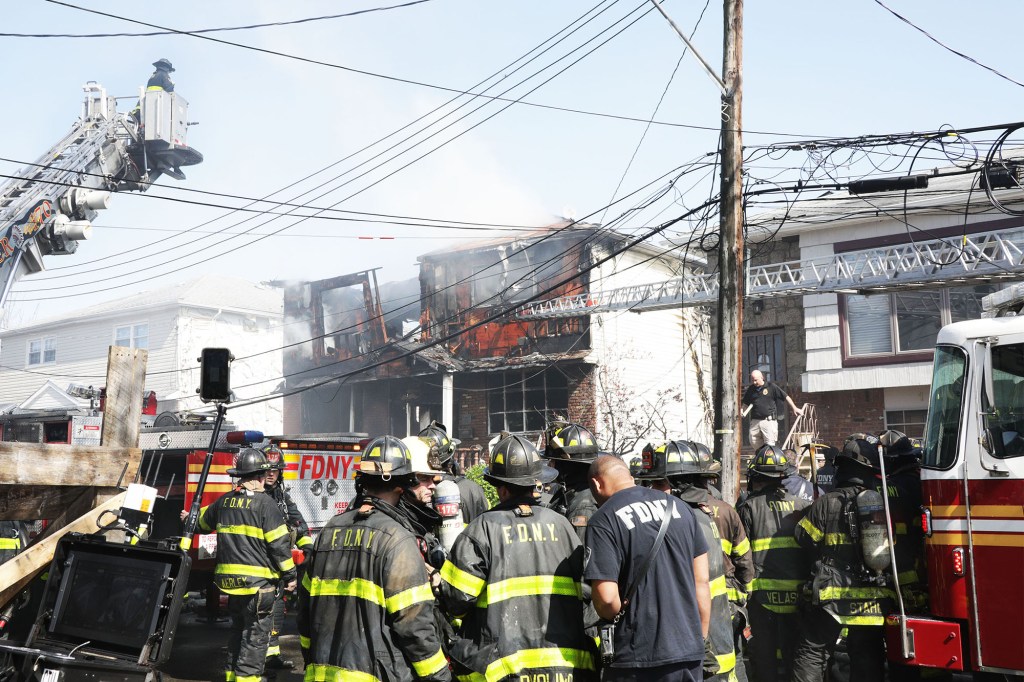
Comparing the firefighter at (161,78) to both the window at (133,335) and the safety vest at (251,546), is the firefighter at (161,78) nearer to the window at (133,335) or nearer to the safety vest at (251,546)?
the window at (133,335)

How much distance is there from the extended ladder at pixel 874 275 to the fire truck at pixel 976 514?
24.0 ft

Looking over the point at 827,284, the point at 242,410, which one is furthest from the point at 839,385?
the point at 242,410

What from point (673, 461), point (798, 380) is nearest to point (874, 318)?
point (798, 380)

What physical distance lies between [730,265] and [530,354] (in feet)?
46.6

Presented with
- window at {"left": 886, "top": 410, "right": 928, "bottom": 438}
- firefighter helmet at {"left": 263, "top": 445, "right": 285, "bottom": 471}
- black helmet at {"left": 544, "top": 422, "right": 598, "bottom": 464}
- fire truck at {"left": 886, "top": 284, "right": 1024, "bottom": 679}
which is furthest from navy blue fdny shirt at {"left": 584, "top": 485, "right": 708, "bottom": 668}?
window at {"left": 886, "top": 410, "right": 928, "bottom": 438}

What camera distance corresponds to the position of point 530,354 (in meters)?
24.1

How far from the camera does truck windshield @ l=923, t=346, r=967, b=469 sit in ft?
18.4

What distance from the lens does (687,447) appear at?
6.14m

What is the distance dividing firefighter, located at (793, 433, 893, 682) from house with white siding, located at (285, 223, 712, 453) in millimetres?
15260

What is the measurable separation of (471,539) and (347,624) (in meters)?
0.69

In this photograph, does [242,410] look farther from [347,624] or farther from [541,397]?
[347,624]

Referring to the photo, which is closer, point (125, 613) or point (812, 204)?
point (125, 613)

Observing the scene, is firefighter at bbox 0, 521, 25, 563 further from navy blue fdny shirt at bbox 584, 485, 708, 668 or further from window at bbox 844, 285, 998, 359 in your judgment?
window at bbox 844, 285, 998, 359

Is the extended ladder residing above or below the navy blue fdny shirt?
above
